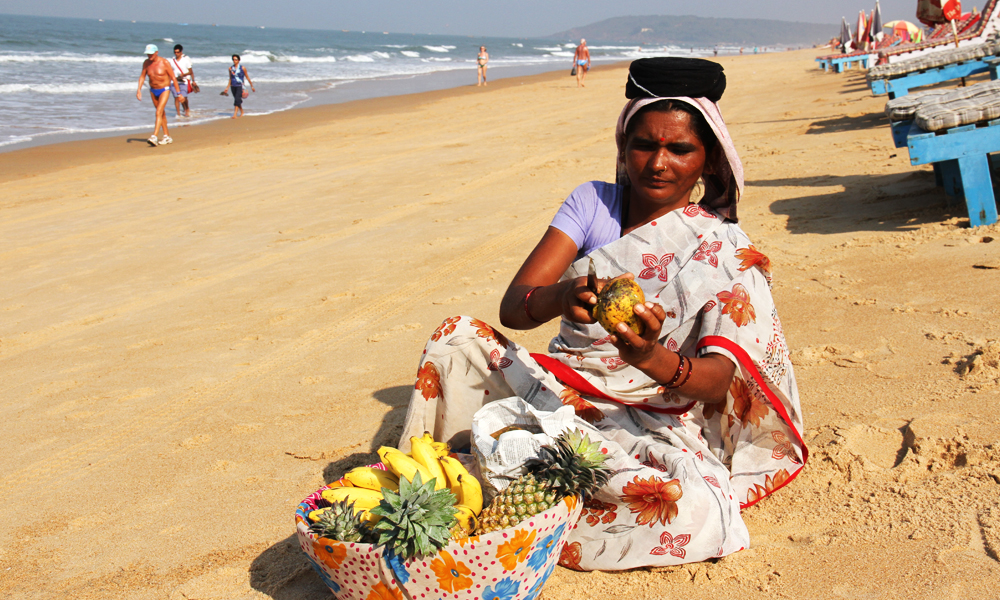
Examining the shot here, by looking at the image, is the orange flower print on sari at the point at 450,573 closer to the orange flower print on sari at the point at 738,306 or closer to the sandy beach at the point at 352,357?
the sandy beach at the point at 352,357

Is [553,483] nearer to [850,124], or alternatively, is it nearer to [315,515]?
[315,515]

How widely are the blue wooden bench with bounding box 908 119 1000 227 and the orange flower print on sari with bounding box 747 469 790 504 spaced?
3.13m

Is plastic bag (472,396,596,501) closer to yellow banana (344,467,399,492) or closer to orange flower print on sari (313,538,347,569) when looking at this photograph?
yellow banana (344,467,399,492)

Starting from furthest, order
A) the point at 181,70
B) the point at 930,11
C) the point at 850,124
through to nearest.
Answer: the point at 181,70, the point at 850,124, the point at 930,11

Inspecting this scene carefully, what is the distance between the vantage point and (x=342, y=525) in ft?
Result: 6.28

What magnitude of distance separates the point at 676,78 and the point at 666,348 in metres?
0.85

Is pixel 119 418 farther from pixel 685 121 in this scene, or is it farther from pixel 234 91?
pixel 234 91

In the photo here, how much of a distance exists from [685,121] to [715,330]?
2.22ft

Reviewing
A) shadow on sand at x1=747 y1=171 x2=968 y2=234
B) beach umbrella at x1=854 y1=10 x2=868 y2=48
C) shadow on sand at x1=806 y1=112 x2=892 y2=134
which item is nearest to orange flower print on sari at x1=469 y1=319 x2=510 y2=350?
shadow on sand at x1=747 y1=171 x2=968 y2=234

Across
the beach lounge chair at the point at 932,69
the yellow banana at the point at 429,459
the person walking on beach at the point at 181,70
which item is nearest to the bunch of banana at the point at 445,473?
the yellow banana at the point at 429,459

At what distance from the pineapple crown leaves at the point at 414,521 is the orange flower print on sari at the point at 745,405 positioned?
3.52 feet

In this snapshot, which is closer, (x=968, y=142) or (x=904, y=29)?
(x=968, y=142)

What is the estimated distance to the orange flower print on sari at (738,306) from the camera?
2207 mm

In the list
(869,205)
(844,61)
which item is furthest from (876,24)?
(869,205)
